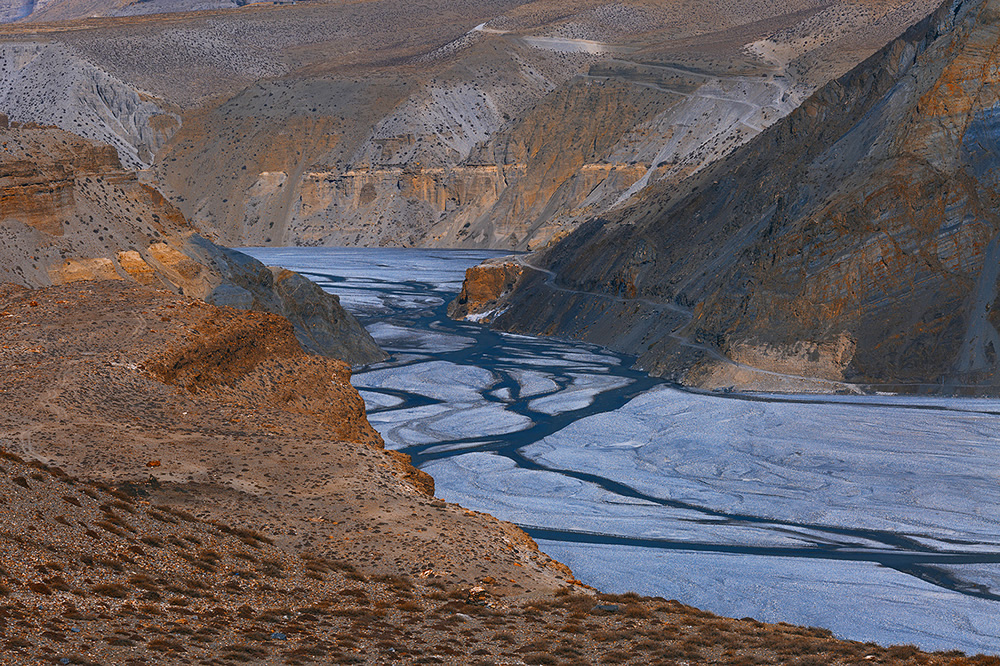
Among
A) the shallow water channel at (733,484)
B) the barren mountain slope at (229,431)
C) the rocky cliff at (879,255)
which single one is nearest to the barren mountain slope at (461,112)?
the rocky cliff at (879,255)

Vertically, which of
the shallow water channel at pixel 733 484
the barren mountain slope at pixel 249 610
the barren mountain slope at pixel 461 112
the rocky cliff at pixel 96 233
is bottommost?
the shallow water channel at pixel 733 484

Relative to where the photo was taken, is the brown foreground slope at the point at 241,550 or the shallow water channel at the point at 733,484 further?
the shallow water channel at the point at 733,484

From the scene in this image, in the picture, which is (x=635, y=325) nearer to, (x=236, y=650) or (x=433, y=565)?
(x=433, y=565)

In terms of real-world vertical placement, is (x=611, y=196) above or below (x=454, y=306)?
above

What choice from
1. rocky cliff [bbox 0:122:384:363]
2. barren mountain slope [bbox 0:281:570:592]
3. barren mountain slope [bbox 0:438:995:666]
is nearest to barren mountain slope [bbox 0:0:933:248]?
rocky cliff [bbox 0:122:384:363]

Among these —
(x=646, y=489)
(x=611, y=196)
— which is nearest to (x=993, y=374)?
(x=646, y=489)

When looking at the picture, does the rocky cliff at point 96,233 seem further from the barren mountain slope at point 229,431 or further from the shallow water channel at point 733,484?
the barren mountain slope at point 229,431

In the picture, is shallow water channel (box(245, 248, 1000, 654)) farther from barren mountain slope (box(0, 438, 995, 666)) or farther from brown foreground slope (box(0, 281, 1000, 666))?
barren mountain slope (box(0, 438, 995, 666))
